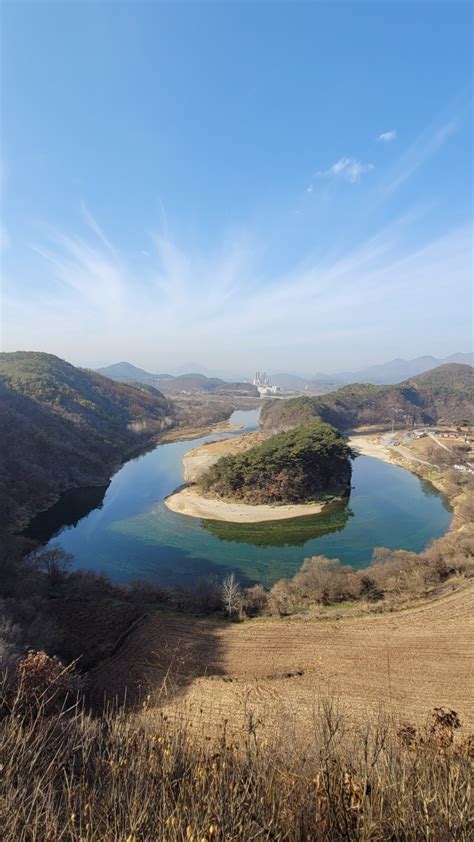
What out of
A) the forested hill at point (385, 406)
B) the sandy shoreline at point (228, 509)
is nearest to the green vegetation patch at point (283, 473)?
the sandy shoreline at point (228, 509)

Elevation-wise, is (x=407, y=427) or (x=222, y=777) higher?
(x=222, y=777)

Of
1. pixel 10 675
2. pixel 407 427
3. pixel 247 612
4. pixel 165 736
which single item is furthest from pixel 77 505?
pixel 407 427

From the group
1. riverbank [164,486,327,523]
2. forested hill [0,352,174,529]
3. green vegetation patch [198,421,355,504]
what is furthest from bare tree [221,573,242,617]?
forested hill [0,352,174,529]

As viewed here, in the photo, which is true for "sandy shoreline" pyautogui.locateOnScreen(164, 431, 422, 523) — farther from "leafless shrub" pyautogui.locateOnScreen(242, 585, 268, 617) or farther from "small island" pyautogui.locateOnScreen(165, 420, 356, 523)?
"leafless shrub" pyautogui.locateOnScreen(242, 585, 268, 617)

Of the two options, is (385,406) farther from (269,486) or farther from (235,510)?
(235,510)

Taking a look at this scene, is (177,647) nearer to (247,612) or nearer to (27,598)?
(247,612)

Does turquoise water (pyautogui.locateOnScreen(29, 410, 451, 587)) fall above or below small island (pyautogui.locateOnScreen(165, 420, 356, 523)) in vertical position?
below

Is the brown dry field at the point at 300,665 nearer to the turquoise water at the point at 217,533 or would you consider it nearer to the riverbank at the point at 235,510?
the turquoise water at the point at 217,533
